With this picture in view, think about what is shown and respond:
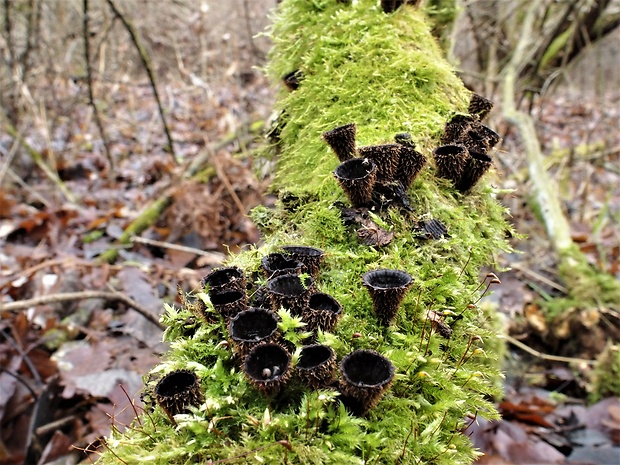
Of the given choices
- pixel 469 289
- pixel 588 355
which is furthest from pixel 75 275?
pixel 588 355

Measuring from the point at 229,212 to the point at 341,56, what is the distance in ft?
10.4

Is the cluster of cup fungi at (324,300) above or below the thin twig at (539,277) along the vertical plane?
above

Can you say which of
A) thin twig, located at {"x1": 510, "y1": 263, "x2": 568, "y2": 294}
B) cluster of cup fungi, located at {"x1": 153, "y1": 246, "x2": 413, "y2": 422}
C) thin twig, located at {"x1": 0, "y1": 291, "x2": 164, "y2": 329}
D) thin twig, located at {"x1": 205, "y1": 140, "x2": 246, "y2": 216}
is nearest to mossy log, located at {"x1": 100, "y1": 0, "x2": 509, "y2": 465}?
cluster of cup fungi, located at {"x1": 153, "y1": 246, "x2": 413, "y2": 422}

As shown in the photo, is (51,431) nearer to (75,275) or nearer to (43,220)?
(75,275)

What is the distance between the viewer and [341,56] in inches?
104

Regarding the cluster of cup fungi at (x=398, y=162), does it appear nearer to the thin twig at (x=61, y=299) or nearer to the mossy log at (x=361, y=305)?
the mossy log at (x=361, y=305)

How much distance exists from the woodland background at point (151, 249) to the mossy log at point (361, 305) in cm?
27

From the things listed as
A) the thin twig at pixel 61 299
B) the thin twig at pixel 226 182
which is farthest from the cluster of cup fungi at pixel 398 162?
the thin twig at pixel 226 182

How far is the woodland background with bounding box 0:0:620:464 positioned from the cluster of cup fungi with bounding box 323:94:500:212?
0.32 m

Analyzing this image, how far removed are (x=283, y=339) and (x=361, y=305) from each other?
1.17ft

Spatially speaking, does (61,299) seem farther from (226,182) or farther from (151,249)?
(226,182)

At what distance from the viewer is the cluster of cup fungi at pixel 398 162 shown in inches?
73.0

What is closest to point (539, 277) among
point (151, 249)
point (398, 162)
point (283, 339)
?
point (398, 162)

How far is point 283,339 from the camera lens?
1.35 m
